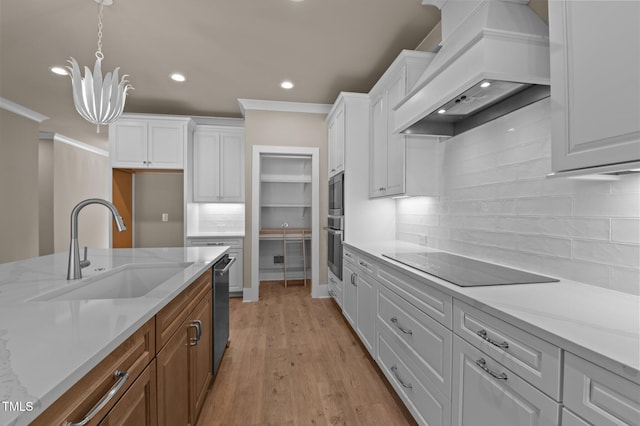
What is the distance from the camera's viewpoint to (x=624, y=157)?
0.85 metres

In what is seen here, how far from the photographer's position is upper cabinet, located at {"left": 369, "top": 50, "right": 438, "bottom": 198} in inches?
90.7

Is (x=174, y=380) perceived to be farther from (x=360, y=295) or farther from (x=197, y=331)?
(x=360, y=295)

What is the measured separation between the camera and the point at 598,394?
701 millimetres

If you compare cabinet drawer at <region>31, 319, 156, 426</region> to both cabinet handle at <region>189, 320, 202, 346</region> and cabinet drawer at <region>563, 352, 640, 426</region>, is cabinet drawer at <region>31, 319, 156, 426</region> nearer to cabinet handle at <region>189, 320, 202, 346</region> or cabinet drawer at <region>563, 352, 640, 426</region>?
cabinet handle at <region>189, 320, 202, 346</region>

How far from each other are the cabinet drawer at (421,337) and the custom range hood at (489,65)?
1.18 m

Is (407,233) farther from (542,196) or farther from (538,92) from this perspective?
(538,92)

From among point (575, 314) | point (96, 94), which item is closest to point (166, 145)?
point (96, 94)

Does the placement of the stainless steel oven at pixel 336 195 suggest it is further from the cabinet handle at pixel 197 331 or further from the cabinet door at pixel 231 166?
the cabinet handle at pixel 197 331

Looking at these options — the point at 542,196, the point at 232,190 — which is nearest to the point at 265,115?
the point at 232,190

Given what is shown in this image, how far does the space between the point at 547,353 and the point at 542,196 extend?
3.17ft

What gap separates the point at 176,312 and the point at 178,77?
10.0ft

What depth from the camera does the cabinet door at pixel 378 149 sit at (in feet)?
9.18

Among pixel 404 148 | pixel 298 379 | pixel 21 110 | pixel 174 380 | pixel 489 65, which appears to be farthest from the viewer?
pixel 21 110

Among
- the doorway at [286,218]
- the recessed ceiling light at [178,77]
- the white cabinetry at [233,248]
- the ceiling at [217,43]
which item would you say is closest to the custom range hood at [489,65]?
the ceiling at [217,43]
